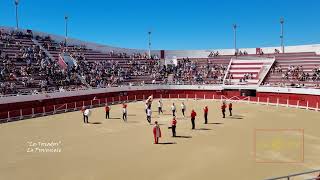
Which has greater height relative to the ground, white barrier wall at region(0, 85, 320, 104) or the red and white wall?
white barrier wall at region(0, 85, 320, 104)

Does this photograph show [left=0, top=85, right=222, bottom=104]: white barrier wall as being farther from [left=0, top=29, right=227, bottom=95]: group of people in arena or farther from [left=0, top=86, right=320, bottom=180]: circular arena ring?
[left=0, top=86, right=320, bottom=180]: circular arena ring

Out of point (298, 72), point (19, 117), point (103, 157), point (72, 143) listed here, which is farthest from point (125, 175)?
point (298, 72)

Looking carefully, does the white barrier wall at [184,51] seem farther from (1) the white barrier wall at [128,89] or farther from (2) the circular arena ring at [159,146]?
(2) the circular arena ring at [159,146]

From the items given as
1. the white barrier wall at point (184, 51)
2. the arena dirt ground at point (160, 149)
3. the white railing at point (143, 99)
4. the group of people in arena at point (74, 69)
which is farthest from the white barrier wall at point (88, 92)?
the white barrier wall at point (184, 51)

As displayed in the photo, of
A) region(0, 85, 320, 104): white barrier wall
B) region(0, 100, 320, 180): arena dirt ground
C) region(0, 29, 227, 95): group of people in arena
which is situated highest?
region(0, 29, 227, 95): group of people in arena

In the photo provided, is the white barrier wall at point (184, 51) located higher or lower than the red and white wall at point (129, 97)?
higher

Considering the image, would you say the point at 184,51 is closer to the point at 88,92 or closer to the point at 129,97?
the point at 129,97

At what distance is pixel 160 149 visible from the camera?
18.7 meters

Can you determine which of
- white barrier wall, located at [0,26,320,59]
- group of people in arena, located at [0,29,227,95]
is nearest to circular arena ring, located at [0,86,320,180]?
group of people in arena, located at [0,29,227,95]

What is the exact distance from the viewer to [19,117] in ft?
103

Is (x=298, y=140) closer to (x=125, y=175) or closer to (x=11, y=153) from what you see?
(x=125, y=175)

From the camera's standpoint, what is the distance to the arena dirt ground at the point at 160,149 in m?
14.8

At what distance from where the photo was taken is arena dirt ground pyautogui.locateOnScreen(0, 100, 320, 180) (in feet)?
48.5

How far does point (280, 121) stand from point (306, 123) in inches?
72.5
